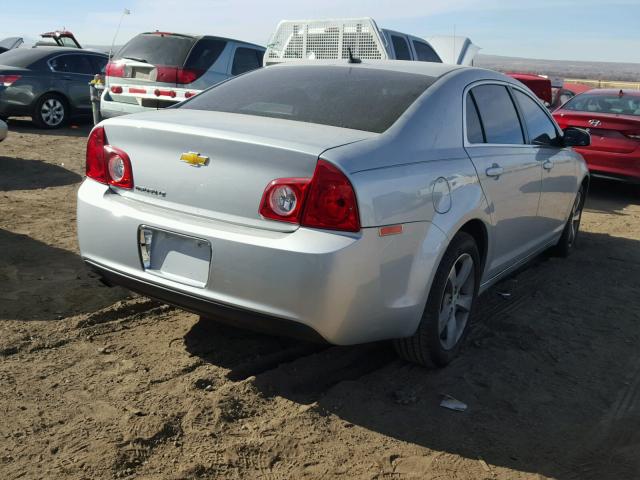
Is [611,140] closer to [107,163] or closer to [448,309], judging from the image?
[448,309]

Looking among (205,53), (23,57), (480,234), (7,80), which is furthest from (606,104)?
(23,57)

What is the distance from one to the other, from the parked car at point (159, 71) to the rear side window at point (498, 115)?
6.22 meters

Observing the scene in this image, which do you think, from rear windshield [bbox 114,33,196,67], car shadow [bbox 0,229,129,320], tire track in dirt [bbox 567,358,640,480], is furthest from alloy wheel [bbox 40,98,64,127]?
tire track in dirt [bbox 567,358,640,480]

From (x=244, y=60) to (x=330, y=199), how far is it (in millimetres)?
9132

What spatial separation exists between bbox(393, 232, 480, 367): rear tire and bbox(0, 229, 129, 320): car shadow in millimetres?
2011

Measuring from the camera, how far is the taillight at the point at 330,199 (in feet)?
9.86

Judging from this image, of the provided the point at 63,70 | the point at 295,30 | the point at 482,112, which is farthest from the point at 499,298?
the point at 63,70

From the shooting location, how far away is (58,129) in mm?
13219

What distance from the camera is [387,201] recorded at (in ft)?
10.3

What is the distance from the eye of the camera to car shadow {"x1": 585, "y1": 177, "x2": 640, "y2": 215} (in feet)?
30.1

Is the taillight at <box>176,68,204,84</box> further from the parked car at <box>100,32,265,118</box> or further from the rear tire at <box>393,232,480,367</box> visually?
the rear tire at <box>393,232,480,367</box>

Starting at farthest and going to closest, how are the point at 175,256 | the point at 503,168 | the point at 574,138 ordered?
1. the point at 574,138
2. the point at 503,168
3. the point at 175,256

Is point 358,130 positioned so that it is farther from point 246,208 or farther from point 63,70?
point 63,70

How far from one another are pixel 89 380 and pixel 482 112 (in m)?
2.72
